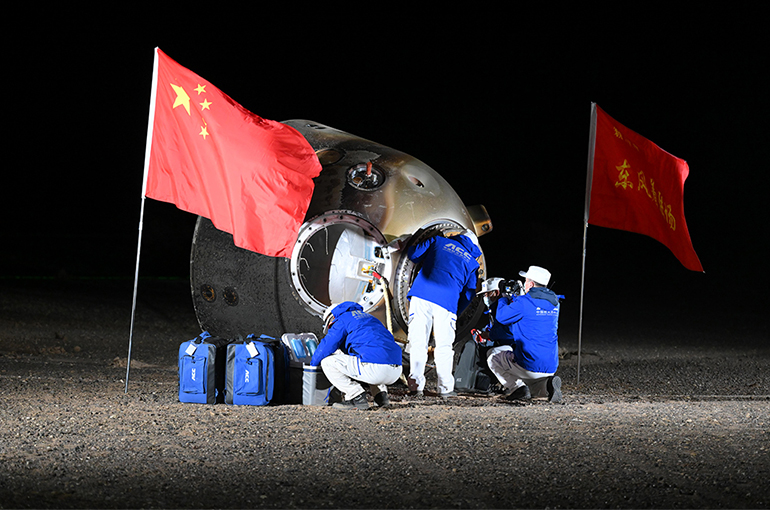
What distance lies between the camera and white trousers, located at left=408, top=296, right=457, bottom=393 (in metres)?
8.19

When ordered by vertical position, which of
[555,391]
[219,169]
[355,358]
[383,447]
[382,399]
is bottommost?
[383,447]

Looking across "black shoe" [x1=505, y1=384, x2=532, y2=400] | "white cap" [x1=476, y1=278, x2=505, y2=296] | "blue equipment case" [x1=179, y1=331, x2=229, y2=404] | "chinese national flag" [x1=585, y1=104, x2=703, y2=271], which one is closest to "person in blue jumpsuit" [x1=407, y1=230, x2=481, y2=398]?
"white cap" [x1=476, y1=278, x2=505, y2=296]

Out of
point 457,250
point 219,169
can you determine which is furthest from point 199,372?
point 457,250

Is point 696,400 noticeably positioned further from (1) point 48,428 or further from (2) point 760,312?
(2) point 760,312

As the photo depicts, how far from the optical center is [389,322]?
27.5 feet

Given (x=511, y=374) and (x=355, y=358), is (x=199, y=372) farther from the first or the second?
Answer: (x=511, y=374)

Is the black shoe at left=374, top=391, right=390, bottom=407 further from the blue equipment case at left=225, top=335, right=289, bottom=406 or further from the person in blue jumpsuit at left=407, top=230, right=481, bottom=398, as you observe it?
the blue equipment case at left=225, top=335, right=289, bottom=406

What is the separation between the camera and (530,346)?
318 inches

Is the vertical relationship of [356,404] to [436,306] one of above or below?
below

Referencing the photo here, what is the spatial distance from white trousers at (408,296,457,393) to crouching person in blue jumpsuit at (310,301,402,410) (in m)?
0.69

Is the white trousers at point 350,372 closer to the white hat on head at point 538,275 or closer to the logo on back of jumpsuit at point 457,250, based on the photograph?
the logo on back of jumpsuit at point 457,250

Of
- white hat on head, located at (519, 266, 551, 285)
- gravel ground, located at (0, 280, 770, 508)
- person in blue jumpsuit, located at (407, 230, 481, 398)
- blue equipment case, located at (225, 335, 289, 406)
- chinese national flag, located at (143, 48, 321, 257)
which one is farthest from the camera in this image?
white hat on head, located at (519, 266, 551, 285)

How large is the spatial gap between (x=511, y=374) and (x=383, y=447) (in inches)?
111

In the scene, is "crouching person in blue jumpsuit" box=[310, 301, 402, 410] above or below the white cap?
below
